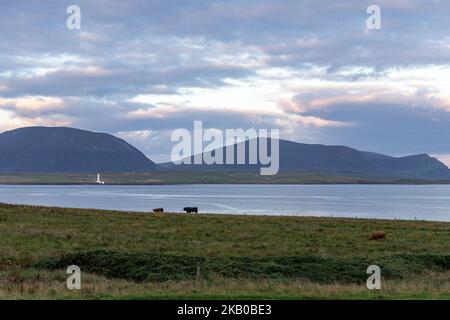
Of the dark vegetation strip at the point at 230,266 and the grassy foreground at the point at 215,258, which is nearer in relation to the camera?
the grassy foreground at the point at 215,258

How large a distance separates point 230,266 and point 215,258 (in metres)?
2.36

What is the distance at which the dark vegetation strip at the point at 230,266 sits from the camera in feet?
90.2

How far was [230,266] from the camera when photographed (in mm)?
28953

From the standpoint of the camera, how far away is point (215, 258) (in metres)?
31.2

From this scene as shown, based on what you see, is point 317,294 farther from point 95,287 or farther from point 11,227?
point 11,227

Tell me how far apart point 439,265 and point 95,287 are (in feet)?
63.9

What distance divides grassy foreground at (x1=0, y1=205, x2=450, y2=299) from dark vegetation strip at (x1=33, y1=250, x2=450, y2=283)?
0.05m

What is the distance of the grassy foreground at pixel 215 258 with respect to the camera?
2166 cm

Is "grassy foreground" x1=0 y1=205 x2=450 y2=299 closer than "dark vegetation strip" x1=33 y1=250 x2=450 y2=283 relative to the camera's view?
Yes

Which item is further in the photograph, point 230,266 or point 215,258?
point 215,258

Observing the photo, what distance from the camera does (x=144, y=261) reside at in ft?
97.2

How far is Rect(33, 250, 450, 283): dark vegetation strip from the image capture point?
27500 millimetres

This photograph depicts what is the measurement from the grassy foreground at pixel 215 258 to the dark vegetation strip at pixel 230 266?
5cm
